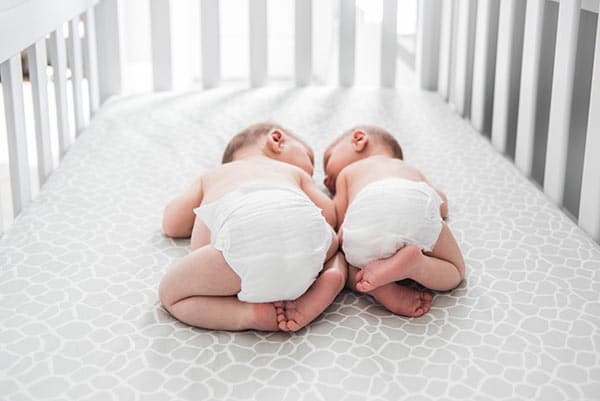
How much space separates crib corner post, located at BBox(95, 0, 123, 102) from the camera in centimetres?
212

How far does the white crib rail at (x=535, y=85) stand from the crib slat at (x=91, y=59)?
0.89m

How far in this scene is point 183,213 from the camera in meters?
1.33

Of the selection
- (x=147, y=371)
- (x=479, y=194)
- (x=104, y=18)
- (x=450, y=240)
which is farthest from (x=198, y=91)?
(x=147, y=371)

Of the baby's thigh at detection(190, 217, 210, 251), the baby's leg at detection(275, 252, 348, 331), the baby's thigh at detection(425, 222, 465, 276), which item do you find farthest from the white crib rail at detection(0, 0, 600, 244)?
the baby's leg at detection(275, 252, 348, 331)

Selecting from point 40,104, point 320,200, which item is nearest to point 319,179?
point 320,200

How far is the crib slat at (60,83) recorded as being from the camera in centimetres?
169

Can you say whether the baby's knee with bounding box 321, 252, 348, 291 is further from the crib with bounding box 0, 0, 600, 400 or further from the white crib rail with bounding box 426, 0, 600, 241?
the white crib rail with bounding box 426, 0, 600, 241

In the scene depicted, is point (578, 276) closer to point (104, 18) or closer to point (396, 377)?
point (396, 377)

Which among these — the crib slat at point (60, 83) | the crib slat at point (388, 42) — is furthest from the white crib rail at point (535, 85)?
the crib slat at point (60, 83)

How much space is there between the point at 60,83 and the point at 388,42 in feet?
3.02

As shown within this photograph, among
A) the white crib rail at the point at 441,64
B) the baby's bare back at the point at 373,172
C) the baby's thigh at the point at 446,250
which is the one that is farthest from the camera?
the white crib rail at the point at 441,64

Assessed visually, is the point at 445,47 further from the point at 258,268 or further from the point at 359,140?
the point at 258,268

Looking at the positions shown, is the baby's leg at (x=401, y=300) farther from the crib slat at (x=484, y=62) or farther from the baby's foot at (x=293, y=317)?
the crib slat at (x=484, y=62)

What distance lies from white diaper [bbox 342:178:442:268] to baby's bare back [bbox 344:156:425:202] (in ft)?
0.36
